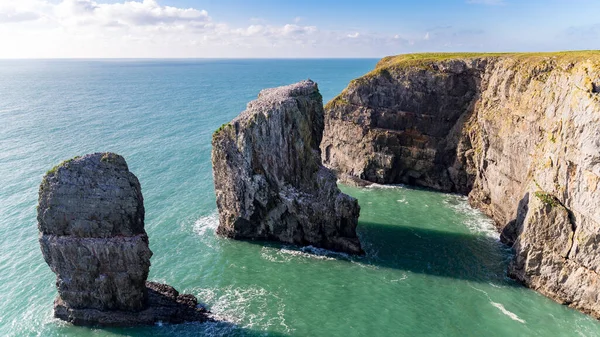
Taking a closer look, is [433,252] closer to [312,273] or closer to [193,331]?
[312,273]

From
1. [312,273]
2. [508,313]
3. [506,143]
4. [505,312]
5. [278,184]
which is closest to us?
[508,313]

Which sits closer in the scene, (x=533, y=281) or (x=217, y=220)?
(x=533, y=281)

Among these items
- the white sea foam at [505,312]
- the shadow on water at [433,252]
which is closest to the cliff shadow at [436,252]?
the shadow on water at [433,252]

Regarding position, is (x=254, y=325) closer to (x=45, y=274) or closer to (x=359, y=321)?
(x=359, y=321)

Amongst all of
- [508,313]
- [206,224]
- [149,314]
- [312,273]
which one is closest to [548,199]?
[508,313]

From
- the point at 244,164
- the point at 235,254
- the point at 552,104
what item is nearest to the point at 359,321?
the point at 235,254

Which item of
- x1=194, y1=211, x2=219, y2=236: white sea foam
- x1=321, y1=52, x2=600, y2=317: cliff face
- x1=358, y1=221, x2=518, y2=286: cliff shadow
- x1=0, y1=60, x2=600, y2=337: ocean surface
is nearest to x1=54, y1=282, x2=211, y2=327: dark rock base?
x1=0, y1=60, x2=600, y2=337: ocean surface

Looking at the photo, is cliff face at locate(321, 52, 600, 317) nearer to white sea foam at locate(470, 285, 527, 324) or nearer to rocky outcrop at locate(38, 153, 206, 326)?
white sea foam at locate(470, 285, 527, 324)
